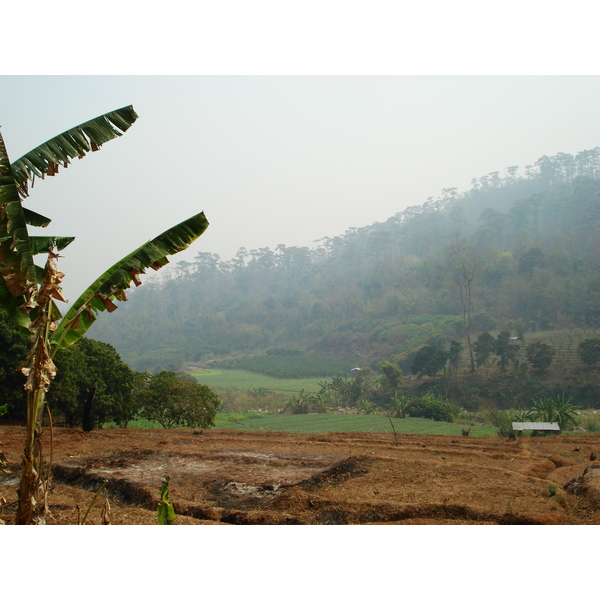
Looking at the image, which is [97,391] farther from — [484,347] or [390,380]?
[484,347]

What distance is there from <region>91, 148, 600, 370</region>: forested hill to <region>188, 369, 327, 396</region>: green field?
420cm

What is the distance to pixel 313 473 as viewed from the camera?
6418 millimetres

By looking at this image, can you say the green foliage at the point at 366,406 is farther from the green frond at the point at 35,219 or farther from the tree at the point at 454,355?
the green frond at the point at 35,219

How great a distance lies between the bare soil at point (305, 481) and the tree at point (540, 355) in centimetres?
1226

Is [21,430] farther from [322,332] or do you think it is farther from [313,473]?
[322,332]

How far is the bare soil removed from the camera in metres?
4.66

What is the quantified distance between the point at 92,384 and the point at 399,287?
110 feet

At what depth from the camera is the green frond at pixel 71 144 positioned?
12.9 ft

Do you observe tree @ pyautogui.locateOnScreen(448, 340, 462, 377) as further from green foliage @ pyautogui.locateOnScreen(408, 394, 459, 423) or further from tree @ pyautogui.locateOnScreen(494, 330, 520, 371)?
green foliage @ pyautogui.locateOnScreen(408, 394, 459, 423)

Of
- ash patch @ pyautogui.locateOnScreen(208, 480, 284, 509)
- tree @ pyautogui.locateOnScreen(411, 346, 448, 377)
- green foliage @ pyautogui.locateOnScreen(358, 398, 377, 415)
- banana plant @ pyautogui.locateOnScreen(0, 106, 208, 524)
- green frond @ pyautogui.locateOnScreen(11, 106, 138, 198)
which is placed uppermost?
green frond @ pyautogui.locateOnScreen(11, 106, 138, 198)

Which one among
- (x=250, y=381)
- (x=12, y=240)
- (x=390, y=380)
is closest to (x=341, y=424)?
(x=390, y=380)

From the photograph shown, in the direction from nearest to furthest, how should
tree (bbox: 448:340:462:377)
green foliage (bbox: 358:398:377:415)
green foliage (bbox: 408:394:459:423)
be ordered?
green foliage (bbox: 408:394:459:423) → green foliage (bbox: 358:398:377:415) → tree (bbox: 448:340:462:377)

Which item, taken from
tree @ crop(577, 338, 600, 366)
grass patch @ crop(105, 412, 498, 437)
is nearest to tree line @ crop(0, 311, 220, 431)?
grass patch @ crop(105, 412, 498, 437)

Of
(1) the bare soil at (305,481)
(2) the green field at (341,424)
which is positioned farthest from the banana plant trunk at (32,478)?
(2) the green field at (341,424)
